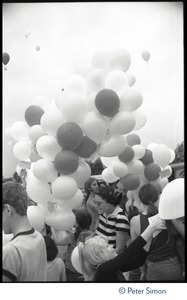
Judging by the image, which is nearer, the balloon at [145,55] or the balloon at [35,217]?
the balloon at [35,217]

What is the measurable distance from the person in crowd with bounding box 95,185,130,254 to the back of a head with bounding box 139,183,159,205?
130 mm

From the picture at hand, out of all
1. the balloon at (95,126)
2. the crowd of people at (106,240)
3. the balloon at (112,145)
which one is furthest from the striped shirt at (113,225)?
the balloon at (95,126)

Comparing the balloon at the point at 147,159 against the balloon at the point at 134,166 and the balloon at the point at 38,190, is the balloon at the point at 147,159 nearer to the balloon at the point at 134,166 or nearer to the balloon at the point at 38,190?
the balloon at the point at 134,166

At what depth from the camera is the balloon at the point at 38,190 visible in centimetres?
195

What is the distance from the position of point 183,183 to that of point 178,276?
517 millimetres

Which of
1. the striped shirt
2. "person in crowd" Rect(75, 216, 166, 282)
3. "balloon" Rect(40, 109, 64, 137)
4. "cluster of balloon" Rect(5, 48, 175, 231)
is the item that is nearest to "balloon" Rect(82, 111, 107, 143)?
"cluster of balloon" Rect(5, 48, 175, 231)

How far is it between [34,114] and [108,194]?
59 centimetres

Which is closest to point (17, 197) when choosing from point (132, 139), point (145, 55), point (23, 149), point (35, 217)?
point (35, 217)

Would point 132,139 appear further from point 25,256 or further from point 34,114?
point 25,256

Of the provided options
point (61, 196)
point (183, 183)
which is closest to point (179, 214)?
point (183, 183)

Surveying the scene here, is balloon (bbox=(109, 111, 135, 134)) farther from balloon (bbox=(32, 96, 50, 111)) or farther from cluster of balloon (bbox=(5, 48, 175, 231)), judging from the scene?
balloon (bbox=(32, 96, 50, 111))

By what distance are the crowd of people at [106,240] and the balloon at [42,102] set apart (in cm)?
41

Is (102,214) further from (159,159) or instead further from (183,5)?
(183,5)

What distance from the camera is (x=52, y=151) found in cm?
189
